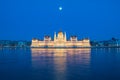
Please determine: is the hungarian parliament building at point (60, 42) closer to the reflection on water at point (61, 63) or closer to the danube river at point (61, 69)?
the reflection on water at point (61, 63)

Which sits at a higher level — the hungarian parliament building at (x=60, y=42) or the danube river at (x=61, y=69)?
the hungarian parliament building at (x=60, y=42)

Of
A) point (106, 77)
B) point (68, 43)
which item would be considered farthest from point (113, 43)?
point (106, 77)

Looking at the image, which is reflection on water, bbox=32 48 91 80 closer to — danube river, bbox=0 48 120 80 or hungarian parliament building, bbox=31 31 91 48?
danube river, bbox=0 48 120 80

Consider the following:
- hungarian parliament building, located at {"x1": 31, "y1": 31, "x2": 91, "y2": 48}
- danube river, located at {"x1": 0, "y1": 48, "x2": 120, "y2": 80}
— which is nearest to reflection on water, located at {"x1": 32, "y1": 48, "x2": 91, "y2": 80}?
danube river, located at {"x1": 0, "y1": 48, "x2": 120, "y2": 80}

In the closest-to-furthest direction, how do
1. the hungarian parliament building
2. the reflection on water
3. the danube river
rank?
the danube river → the reflection on water → the hungarian parliament building

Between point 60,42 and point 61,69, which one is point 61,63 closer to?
point 61,69

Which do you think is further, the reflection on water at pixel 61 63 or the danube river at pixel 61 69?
the reflection on water at pixel 61 63

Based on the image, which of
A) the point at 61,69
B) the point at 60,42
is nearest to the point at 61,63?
the point at 61,69

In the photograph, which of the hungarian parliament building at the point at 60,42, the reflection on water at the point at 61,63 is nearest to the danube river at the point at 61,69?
the reflection on water at the point at 61,63

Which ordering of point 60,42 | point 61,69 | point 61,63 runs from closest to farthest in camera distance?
point 61,69
point 61,63
point 60,42

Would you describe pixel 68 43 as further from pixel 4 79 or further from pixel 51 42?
pixel 4 79

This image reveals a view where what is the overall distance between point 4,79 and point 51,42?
138 metres

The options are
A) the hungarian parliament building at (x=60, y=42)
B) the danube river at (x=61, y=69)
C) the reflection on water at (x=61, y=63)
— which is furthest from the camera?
the hungarian parliament building at (x=60, y=42)

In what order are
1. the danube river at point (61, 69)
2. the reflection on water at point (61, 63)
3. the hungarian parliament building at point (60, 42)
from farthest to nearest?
the hungarian parliament building at point (60, 42), the reflection on water at point (61, 63), the danube river at point (61, 69)
